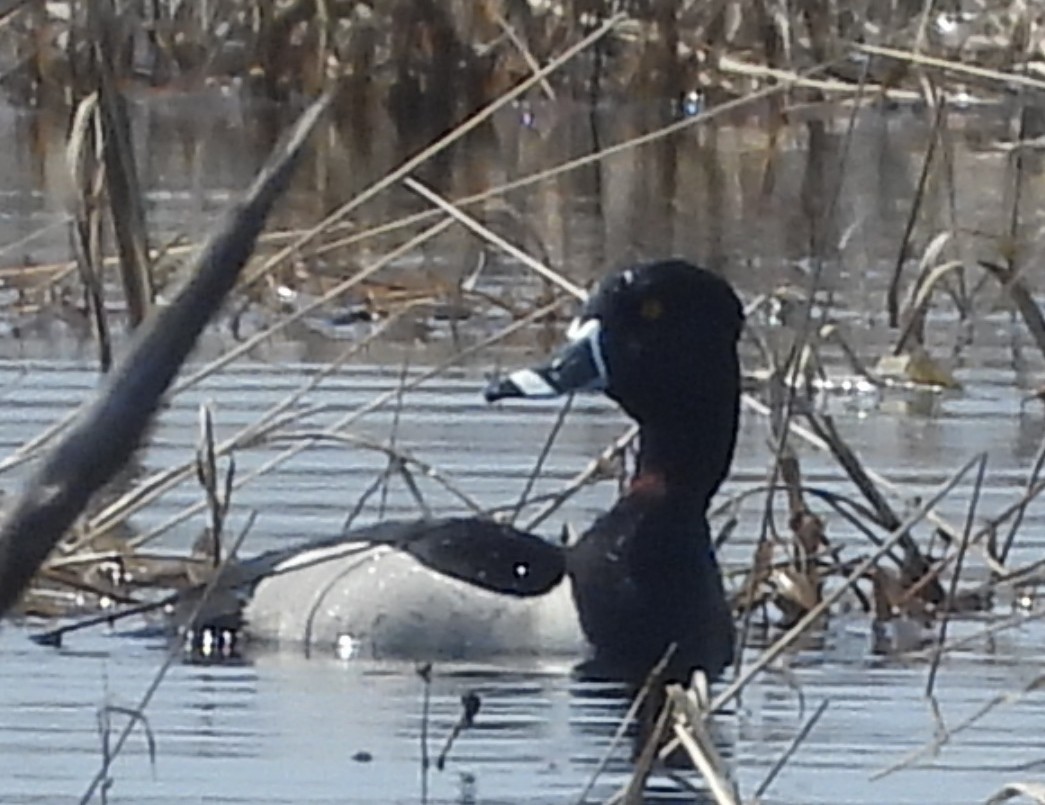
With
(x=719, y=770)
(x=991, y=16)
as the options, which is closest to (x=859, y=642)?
(x=719, y=770)

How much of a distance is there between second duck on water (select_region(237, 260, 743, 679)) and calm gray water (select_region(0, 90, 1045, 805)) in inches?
6.1

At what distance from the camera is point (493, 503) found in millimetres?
6738

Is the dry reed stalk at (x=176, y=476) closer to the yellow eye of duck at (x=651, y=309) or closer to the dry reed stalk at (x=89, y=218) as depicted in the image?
the dry reed stalk at (x=89, y=218)

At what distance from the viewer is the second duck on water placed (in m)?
5.84

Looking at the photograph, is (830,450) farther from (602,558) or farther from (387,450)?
(387,450)

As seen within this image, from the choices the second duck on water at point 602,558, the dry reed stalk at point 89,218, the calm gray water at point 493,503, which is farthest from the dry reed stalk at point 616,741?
the dry reed stalk at point 89,218

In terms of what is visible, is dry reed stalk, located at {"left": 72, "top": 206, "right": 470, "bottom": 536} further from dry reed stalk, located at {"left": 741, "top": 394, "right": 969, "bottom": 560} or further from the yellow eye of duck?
dry reed stalk, located at {"left": 741, "top": 394, "right": 969, "bottom": 560}

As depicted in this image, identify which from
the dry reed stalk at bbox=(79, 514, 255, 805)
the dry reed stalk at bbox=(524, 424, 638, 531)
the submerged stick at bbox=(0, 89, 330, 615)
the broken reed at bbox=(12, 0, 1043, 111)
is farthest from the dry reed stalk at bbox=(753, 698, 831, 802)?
the broken reed at bbox=(12, 0, 1043, 111)

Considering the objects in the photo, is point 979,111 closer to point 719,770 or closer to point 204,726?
point 204,726

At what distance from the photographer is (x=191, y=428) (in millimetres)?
7203

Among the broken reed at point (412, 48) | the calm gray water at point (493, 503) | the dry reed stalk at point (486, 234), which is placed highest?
the dry reed stalk at point (486, 234)

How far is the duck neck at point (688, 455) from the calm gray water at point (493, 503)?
30cm

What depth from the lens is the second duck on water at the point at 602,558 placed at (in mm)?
5844

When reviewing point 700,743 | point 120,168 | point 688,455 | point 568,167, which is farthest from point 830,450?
point 700,743
